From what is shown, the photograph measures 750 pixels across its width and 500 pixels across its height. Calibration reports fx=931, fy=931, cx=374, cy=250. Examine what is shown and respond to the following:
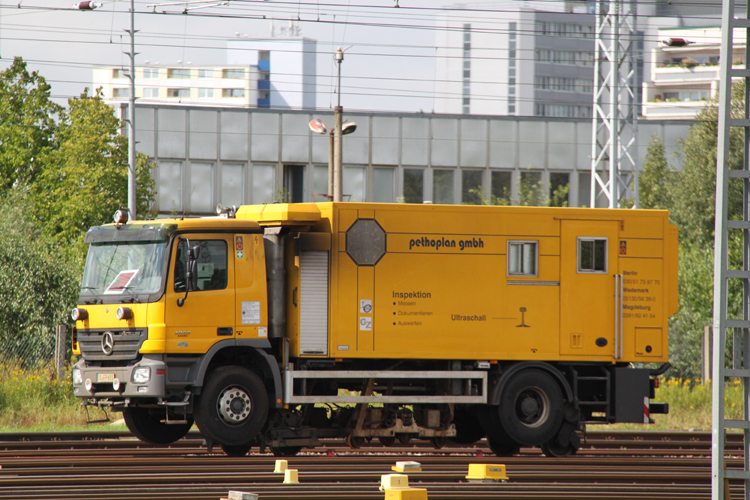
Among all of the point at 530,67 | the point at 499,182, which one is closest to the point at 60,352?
the point at 499,182

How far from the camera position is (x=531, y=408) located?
41.9 ft

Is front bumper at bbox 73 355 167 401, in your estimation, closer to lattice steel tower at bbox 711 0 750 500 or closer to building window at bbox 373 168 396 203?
lattice steel tower at bbox 711 0 750 500

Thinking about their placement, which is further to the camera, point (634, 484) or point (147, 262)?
point (634, 484)

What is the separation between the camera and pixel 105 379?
11.7 meters

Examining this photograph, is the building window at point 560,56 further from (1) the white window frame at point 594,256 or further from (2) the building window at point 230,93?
(1) the white window frame at point 594,256

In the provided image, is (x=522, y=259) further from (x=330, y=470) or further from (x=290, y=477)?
(x=290, y=477)

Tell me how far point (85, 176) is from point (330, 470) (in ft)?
68.7

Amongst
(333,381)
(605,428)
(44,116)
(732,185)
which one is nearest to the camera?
(333,381)

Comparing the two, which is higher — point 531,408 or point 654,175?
point 654,175

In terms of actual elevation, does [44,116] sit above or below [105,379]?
above

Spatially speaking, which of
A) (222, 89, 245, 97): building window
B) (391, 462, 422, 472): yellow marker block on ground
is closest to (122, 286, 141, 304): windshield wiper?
(391, 462, 422, 472): yellow marker block on ground

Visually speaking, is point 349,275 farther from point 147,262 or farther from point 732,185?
point 732,185

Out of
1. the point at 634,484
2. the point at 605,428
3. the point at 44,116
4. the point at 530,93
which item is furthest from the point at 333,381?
the point at 530,93

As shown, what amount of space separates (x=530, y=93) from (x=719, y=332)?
5958 inches
